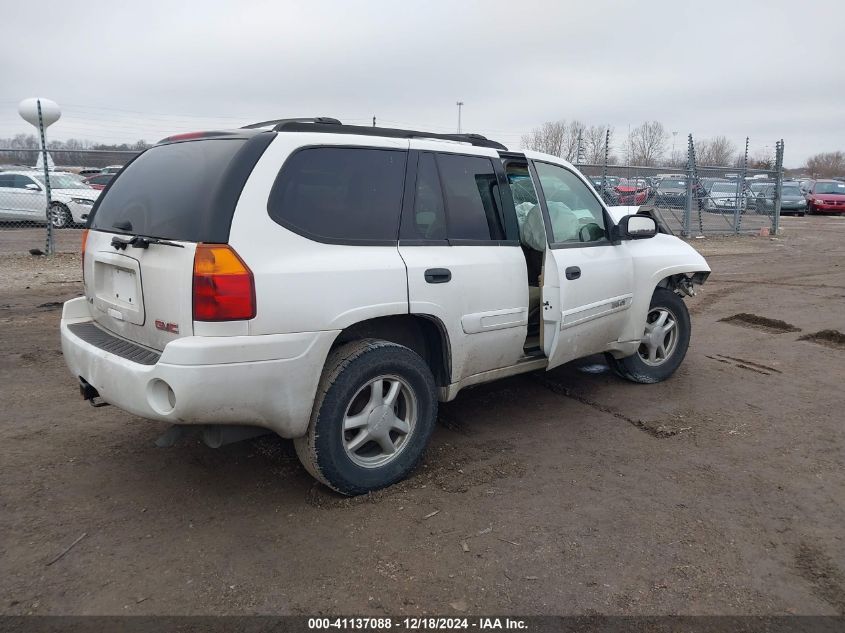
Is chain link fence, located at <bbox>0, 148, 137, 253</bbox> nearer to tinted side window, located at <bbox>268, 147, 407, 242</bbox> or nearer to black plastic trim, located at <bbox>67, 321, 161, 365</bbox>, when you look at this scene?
black plastic trim, located at <bbox>67, 321, 161, 365</bbox>

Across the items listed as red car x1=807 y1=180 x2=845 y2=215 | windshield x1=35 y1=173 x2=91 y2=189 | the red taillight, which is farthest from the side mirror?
red car x1=807 y1=180 x2=845 y2=215

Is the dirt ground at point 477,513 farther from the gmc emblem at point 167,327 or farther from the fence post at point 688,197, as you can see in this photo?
the fence post at point 688,197

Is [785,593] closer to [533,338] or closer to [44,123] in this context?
[533,338]

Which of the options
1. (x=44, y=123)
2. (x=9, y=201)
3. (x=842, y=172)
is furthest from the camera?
(x=842, y=172)

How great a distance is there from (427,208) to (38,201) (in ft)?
49.4

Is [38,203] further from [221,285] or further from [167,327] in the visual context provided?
[221,285]

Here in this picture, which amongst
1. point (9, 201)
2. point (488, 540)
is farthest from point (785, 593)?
point (9, 201)

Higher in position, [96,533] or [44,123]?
[44,123]

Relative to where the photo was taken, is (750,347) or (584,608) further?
Answer: (750,347)

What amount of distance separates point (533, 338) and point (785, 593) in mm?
2199

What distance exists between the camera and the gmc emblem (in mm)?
2988

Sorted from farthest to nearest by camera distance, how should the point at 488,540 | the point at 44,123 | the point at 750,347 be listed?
the point at 44,123, the point at 750,347, the point at 488,540

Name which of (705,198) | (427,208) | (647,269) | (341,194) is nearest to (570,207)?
(647,269)

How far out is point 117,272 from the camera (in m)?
3.44
